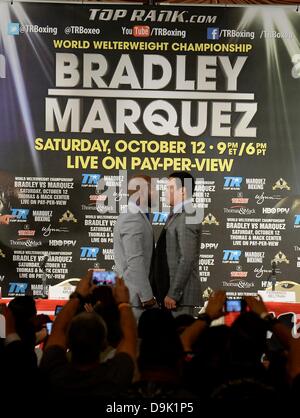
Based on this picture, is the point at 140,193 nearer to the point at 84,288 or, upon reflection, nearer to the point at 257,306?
the point at 84,288

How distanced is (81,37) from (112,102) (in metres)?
0.64

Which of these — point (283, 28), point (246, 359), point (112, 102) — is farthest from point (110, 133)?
point (246, 359)

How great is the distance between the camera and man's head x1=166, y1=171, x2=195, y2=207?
4.44 metres

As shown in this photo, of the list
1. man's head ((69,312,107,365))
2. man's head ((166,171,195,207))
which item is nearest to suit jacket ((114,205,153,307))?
man's head ((166,171,195,207))

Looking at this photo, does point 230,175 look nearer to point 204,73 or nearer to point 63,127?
point 204,73

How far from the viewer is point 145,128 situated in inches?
217

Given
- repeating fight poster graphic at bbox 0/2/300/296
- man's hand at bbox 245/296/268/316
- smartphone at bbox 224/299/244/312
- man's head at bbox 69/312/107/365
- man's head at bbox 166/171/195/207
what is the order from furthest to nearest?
repeating fight poster graphic at bbox 0/2/300/296
man's head at bbox 166/171/195/207
smartphone at bbox 224/299/244/312
man's hand at bbox 245/296/268/316
man's head at bbox 69/312/107/365

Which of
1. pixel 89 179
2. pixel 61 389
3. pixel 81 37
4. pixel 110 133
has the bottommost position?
pixel 61 389

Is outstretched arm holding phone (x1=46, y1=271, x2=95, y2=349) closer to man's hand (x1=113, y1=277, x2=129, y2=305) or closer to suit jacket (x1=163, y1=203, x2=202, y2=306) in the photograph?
man's hand (x1=113, y1=277, x2=129, y2=305)

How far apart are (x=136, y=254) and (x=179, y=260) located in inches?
12.0

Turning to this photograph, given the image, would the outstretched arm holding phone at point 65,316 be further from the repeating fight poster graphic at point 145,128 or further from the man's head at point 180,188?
the repeating fight poster graphic at point 145,128

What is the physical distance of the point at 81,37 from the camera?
17.9 ft

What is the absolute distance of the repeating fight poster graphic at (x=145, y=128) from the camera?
17.9 ft

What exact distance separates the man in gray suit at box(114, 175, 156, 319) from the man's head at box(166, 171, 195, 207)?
21 cm
